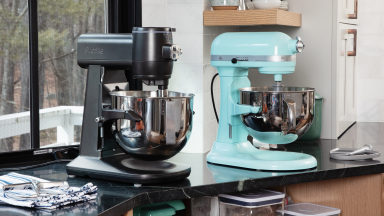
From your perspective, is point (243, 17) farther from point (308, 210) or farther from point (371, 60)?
point (371, 60)

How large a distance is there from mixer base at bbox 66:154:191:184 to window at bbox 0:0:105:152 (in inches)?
14.8

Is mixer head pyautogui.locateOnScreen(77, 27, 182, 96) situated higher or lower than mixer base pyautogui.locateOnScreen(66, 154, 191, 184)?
higher

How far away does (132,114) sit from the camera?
1361 millimetres

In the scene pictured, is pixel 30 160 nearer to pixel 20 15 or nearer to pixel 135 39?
pixel 20 15

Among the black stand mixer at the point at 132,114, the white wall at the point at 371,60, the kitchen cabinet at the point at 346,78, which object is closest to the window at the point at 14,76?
the black stand mixer at the point at 132,114

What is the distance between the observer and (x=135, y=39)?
144cm

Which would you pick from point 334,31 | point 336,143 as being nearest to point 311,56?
point 334,31

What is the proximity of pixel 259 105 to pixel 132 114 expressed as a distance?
0.46 meters

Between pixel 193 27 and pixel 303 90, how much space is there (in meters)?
0.56

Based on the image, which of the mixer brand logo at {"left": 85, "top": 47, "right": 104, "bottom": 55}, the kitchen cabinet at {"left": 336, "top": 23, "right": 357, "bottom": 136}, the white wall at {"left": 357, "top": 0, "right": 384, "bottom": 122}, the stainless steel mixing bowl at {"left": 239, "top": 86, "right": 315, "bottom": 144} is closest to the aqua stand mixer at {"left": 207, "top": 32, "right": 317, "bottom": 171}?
the stainless steel mixing bowl at {"left": 239, "top": 86, "right": 315, "bottom": 144}

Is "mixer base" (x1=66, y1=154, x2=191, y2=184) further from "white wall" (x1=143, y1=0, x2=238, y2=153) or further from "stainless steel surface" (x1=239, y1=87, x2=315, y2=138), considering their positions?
"white wall" (x1=143, y1=0, x2=238, y2=153)

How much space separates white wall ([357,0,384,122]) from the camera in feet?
9.00

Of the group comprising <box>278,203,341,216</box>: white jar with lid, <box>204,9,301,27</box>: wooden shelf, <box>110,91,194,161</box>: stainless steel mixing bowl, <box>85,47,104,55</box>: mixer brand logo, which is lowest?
<box>278,203,341,216</box>: white jar with lid

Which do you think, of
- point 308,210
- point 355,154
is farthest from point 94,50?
point 355,154
